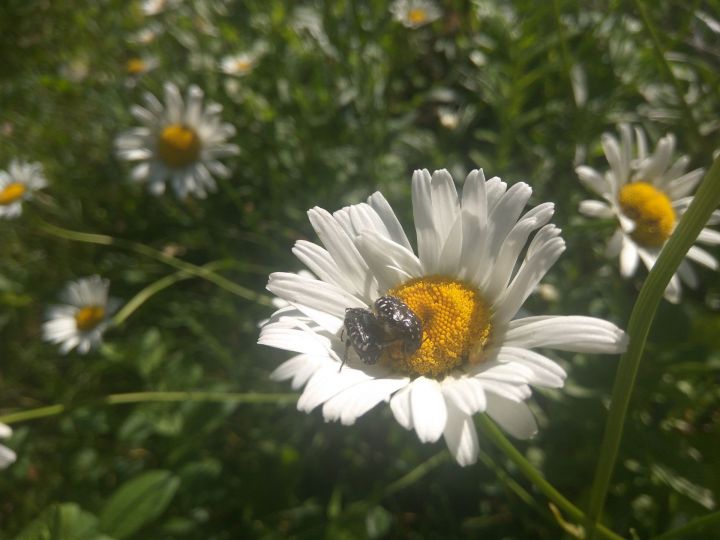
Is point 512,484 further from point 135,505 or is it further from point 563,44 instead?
point 563,44

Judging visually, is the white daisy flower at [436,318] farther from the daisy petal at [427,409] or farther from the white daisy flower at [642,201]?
the white daisy flower at [642,201]

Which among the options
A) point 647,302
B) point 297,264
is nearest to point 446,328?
point 647,302

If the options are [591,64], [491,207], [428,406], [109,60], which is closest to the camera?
[428,406]

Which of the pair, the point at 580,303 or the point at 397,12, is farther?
the point at 397,12

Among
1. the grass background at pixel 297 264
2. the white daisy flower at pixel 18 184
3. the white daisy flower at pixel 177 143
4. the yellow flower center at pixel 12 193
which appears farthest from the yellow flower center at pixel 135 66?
the yellow flower center at pixel 12 193

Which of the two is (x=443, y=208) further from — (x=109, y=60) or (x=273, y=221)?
(x=109, y=60)

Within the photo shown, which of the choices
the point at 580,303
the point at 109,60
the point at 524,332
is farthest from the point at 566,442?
the point at 109,60

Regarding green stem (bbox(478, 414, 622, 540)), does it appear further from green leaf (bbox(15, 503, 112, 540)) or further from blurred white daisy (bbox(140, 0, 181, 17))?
blurred white daisy (bbox(140, 0, 181, 17))

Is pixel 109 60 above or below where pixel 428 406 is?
below

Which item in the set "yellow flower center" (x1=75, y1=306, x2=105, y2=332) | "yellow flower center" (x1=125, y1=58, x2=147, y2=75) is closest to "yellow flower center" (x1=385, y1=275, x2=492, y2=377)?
"yellow flower center" (x1=75, y1=306, x2=105, y2=332)
